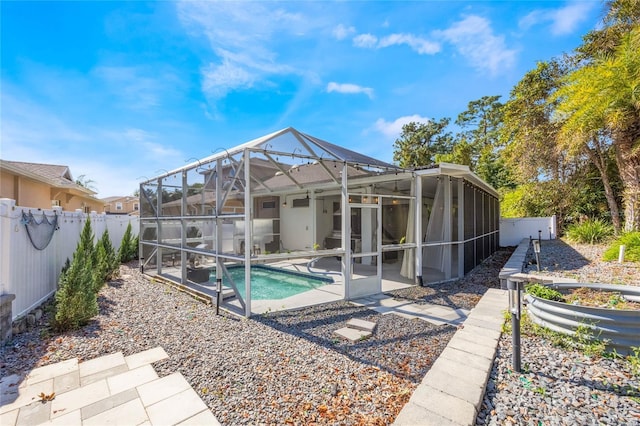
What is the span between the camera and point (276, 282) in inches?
344

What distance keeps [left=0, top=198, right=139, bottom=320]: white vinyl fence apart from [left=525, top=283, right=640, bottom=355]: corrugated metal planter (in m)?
6.99

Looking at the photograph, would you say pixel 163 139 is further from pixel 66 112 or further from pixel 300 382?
pixel 300 382

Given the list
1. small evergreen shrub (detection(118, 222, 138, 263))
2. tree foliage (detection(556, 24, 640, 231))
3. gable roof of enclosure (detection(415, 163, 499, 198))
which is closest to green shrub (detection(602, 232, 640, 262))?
tree foliage (detection(556, 24, 640, 231))

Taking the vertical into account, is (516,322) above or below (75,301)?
above

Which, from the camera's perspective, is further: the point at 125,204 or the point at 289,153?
the point at 125,204

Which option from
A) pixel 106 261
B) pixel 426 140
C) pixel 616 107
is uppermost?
pixel 426 140

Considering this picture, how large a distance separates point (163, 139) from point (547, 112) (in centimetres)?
1954

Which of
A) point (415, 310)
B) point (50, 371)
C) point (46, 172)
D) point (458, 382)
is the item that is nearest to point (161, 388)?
point (50, 371)

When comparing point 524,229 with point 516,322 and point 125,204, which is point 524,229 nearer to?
point 516,322

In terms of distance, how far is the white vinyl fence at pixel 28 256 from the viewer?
390 cm

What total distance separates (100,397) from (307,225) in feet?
30.5

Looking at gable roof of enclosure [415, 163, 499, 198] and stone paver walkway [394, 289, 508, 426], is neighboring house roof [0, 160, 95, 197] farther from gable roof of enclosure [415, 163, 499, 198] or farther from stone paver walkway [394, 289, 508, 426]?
stone paver walkway [394, 289, 508, 426]

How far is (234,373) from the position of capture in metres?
2.95

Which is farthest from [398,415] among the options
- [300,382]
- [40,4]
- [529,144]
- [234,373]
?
[529,144]
